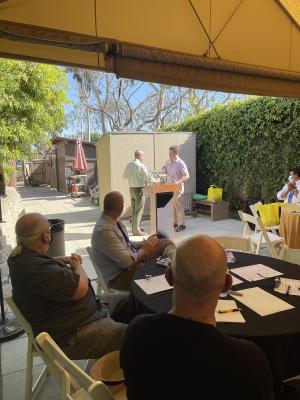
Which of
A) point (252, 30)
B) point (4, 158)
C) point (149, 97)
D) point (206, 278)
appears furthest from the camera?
point (149, 97)

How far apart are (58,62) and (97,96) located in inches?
914

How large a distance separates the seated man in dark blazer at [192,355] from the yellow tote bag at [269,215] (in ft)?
15.1

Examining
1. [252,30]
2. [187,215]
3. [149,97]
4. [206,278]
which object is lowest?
[187,215]

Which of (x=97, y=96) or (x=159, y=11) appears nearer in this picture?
(x=159, y=11)

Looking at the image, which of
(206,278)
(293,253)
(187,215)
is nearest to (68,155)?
(187,215)

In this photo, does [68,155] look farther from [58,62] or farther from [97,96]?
[58,62]

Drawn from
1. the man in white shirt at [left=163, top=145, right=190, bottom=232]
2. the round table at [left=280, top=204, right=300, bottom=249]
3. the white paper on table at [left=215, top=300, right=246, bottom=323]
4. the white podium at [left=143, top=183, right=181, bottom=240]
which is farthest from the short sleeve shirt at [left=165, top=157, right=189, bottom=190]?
the white paper on table at [left=215, top=300, right=246, bottom=323]

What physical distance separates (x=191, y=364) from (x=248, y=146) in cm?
737

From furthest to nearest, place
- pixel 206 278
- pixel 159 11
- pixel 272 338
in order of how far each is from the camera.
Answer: pixel 159 11 → pixel 272 338 → pixel 206 278

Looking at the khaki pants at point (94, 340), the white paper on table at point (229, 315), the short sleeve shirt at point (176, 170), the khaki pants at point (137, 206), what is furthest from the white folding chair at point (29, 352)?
the short sleeve shirt at point (176, 170)

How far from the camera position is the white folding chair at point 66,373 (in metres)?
1.13

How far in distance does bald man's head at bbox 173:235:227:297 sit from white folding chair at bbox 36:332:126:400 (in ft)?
1.51

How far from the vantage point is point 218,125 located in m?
8.62

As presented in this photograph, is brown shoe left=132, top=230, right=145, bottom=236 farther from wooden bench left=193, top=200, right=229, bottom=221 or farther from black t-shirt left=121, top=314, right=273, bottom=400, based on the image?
black t-shirt left=121, top=314, right=273, bottom=400
